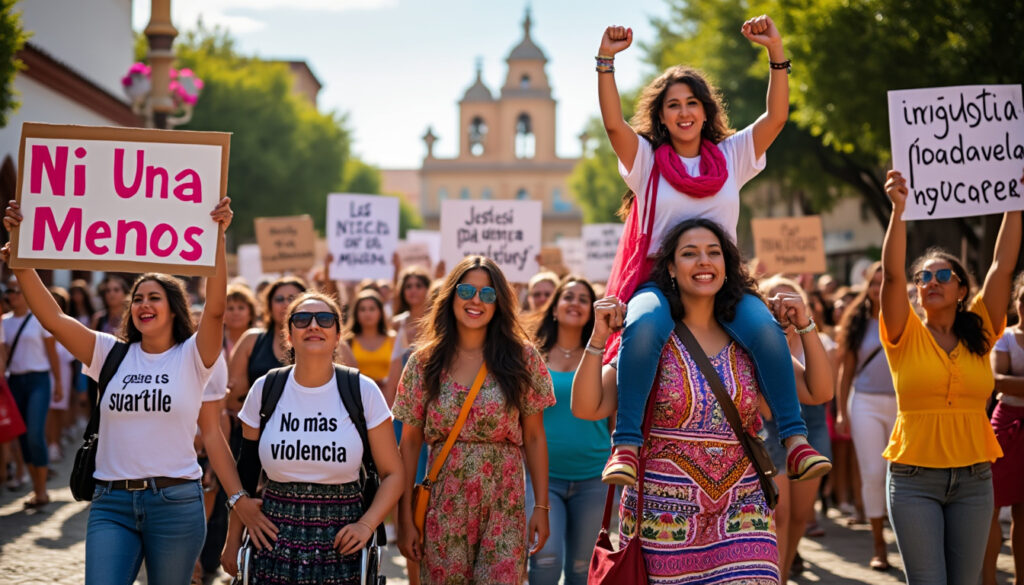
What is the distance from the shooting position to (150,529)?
5.22m

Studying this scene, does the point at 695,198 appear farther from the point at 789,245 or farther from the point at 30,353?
the point at 789,245

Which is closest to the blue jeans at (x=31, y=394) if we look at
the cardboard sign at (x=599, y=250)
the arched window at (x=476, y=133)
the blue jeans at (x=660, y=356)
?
the cardboard sign at (x=599, y=250)

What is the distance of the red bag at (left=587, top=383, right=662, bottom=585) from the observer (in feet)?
13.1

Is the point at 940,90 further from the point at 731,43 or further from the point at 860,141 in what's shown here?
the point at 731,43

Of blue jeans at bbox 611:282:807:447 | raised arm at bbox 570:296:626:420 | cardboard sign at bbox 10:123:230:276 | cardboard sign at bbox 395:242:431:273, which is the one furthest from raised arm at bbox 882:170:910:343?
cardboard sign at bbox 395:242:431:273

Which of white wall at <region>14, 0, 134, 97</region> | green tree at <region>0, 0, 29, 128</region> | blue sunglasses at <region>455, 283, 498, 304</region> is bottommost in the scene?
blue sunglasses at <region>455, 283, 498, 304</region>

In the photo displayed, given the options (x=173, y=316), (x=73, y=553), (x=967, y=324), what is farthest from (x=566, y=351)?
(x=73, y=553)

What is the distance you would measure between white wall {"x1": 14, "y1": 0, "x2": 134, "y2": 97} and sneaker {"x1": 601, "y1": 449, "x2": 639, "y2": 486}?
2166 centimetres

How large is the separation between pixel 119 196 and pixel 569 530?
9.17ft

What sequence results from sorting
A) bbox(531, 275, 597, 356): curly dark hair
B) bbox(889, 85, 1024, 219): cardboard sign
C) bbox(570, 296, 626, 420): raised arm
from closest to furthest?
bbox(570, 296, 626, 420): raised arm < bbox(889, 85, 1024, 219): cardboard sign < bbox(531, 275, 597, 356): curly dark hair

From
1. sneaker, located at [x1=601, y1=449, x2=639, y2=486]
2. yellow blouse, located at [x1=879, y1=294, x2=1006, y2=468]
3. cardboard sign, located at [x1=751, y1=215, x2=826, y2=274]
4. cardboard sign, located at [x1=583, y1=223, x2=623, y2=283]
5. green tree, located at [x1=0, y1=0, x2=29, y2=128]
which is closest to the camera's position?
sneaker, located at [x1=601, y1=449, x2=639, y2=486]

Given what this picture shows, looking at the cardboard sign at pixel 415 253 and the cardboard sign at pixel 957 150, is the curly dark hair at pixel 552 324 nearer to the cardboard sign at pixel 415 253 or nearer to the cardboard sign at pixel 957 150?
the cardboard sign at pixel 957 150

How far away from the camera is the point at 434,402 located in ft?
17.5

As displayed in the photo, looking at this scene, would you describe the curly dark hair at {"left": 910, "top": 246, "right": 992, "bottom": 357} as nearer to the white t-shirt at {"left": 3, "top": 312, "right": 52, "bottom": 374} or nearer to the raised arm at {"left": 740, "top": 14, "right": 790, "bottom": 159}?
the raised arm at {"left": 740, "top": 14, "right": 790, "bottom": 159}
